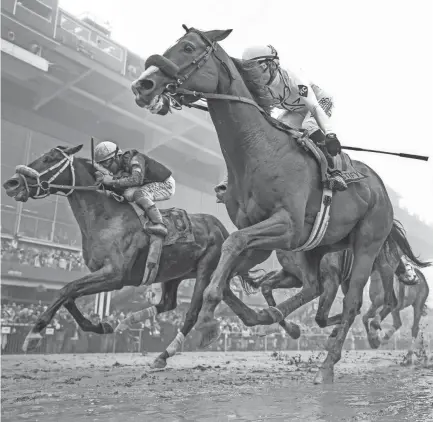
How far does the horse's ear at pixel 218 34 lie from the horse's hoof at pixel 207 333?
2.60 meters

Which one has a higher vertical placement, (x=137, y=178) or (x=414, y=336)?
(x=137, y=178)

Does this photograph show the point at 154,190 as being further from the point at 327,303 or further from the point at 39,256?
the point at 39,256

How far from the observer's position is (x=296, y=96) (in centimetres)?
561

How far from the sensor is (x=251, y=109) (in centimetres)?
504

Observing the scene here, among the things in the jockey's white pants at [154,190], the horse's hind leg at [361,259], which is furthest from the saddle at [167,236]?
the horse's hind leg at [361,259]

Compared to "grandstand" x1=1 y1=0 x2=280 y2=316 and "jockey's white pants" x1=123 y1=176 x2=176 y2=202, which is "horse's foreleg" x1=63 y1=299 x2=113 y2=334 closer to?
"jockey's white pants" x1=123 y1=176 x2=176 y2=202

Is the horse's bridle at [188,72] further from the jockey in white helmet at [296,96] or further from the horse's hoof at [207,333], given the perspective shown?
the horse's hoof at [207,333]

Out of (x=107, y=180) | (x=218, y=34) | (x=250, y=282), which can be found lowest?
(x=250, y=282)

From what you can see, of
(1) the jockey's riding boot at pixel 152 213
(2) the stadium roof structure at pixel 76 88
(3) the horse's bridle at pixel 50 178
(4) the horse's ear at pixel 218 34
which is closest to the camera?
(4) the horse's ear at pixel 218 34

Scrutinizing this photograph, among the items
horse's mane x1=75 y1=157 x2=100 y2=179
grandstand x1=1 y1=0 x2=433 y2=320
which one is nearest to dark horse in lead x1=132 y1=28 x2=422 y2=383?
horse's mane x1=75 y1=157 x2=100 y2=179

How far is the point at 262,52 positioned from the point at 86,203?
3.73 metres

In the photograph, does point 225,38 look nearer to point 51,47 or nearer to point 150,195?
point 150,195

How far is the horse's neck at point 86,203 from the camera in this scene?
7.58m

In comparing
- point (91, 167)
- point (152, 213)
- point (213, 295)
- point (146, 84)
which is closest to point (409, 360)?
point (152, 213)
